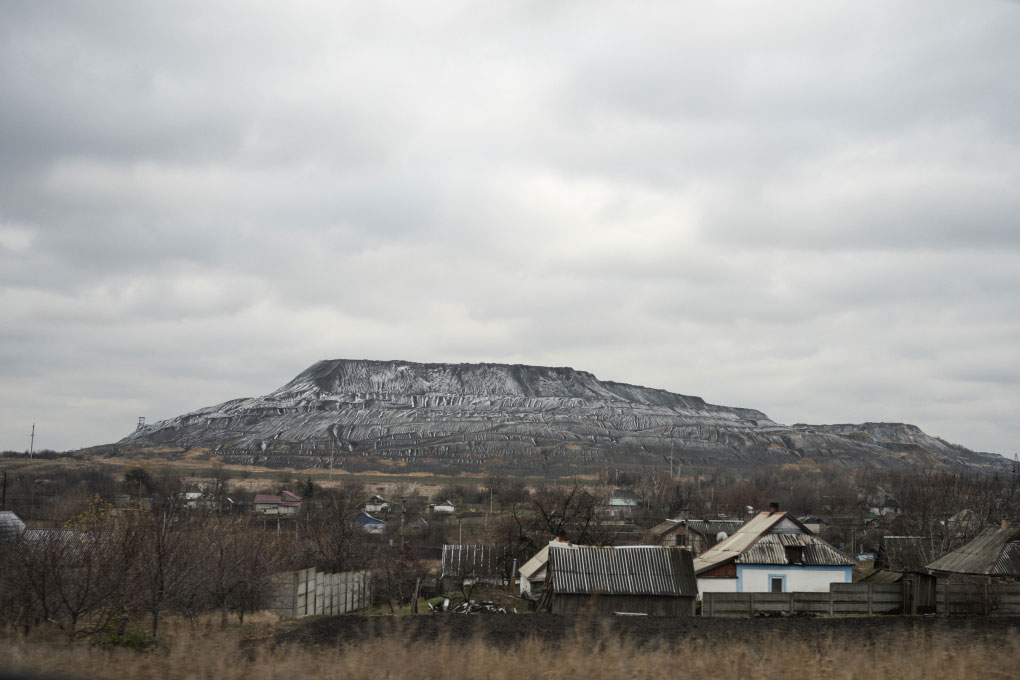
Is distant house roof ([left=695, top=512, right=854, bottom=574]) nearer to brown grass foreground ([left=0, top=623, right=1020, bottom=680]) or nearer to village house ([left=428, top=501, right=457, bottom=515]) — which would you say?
brown grass foreground ([left=0, top=623, right=1020, bottom=680])

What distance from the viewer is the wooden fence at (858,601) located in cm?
2839

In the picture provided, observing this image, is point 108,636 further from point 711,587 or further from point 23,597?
point 711,587

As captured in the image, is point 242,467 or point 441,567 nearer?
point 441,567

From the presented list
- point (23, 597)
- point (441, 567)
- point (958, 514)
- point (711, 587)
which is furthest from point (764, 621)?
point (958, 514)

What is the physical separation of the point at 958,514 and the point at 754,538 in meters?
27.1

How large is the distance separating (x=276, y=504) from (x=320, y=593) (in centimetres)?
6878

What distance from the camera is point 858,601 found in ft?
98.5

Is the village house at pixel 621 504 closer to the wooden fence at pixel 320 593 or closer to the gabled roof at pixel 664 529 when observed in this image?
the gabled roof at pixel 664 529

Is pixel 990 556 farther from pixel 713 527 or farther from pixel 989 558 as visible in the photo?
pixel 713 527

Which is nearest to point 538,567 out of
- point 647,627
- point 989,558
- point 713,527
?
point 989,558

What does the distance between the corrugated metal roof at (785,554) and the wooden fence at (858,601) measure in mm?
5531

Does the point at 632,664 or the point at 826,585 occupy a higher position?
the point at 632,664

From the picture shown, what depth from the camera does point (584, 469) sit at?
16662 cm

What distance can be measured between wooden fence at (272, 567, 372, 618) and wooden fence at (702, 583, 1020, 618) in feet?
42.5
